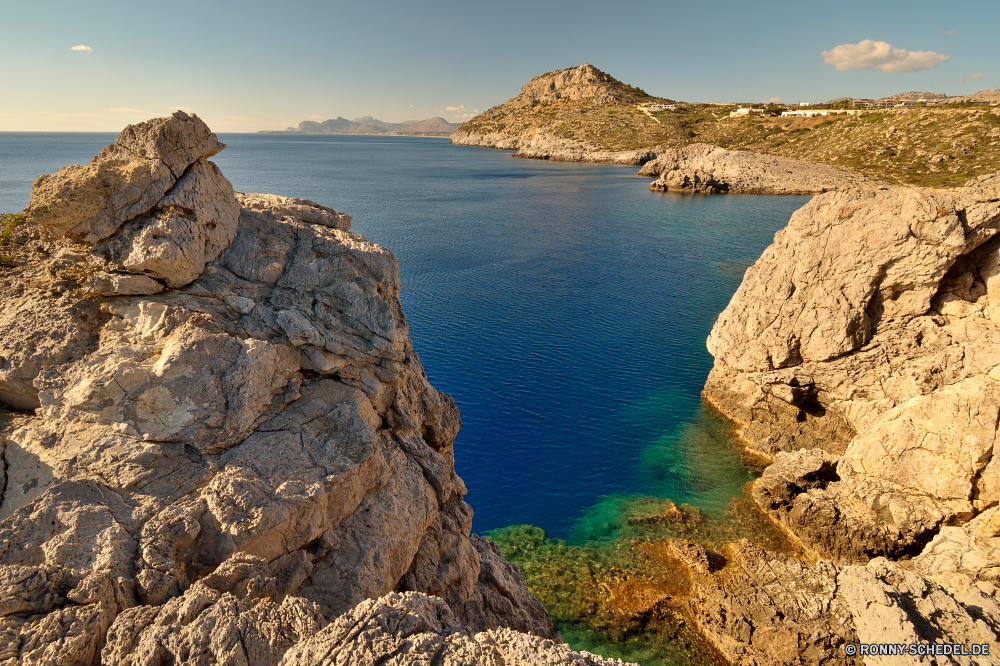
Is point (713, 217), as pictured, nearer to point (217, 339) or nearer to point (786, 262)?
point (786, 262)

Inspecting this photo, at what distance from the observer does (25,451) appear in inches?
393

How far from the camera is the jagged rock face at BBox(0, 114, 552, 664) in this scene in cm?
829

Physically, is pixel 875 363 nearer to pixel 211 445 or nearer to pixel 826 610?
pixel 826 610

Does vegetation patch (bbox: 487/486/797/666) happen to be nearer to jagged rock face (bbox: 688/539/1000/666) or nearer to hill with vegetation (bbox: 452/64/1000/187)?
jagged rock face (bbox: 688/539/1000/666)

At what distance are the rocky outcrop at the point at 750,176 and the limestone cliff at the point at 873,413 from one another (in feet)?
308

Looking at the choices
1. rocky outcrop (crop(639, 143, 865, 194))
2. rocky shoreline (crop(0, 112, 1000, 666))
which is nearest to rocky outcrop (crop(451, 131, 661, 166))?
rocky outcrop (crop(639, 143, 865, 194))

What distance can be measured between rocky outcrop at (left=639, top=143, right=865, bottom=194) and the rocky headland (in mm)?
116001

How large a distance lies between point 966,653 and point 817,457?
42.6ft

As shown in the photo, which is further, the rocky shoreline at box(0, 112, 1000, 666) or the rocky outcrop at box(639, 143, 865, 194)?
the rocky outcrop at box(639, 143, 865, 194)

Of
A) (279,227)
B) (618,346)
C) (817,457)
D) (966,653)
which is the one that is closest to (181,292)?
(279,227)

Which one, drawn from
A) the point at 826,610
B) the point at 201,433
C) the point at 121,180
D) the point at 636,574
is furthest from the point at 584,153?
the point at 201,433

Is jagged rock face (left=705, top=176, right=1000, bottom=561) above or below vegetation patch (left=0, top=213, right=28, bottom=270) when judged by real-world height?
below

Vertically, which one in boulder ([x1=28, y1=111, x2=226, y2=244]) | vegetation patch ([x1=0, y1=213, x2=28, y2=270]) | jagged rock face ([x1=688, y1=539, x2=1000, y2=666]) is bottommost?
→ jagged rock face ([x1=688, y1=539, x2=1000, y2=666])

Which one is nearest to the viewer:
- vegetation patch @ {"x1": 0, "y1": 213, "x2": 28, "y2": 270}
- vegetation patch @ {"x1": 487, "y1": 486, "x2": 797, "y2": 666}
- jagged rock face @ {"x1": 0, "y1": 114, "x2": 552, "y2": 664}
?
jagged rock face @ {"x1": 0, "y1": 114, "x2": 552, "y2": 664}
